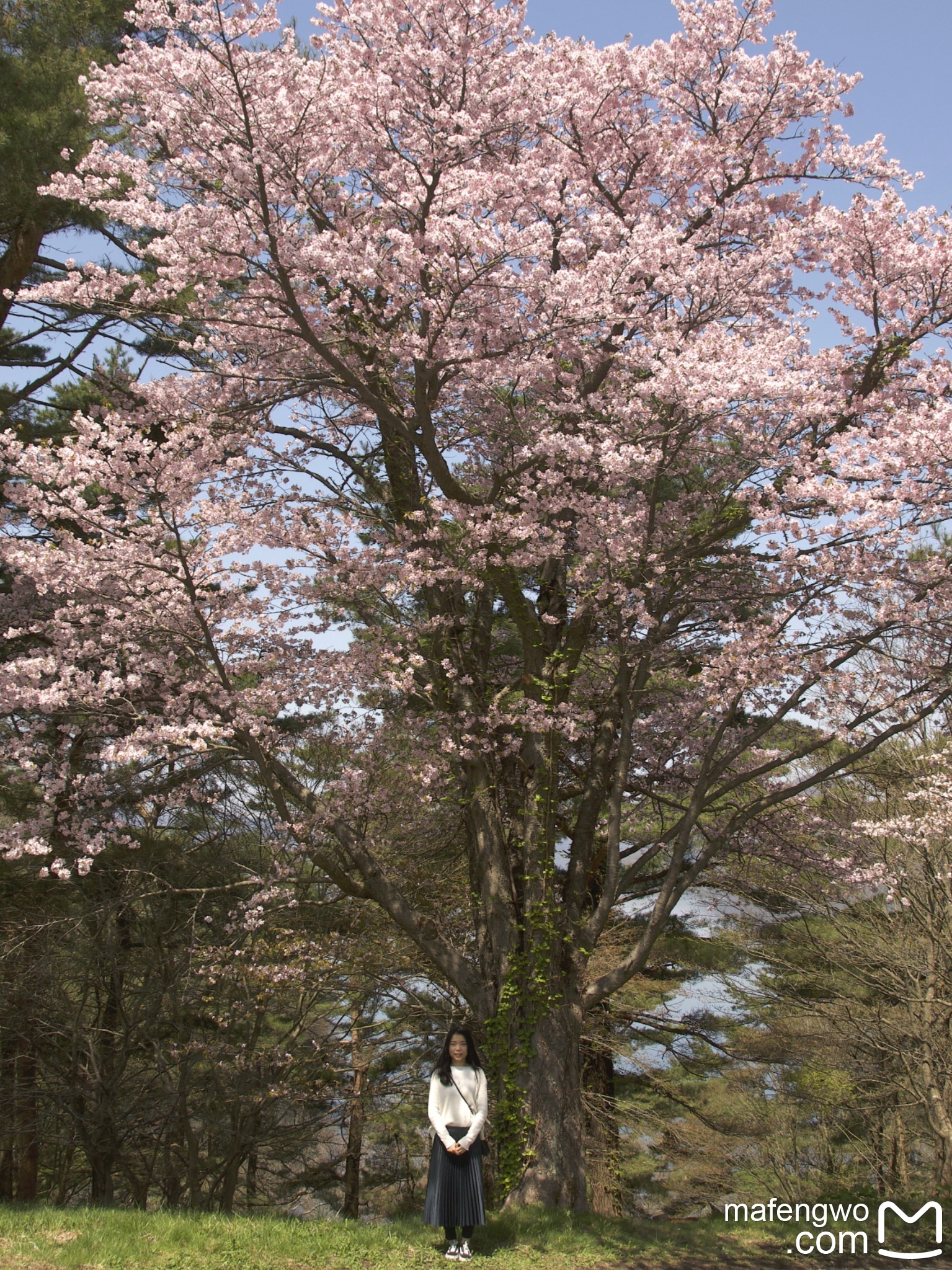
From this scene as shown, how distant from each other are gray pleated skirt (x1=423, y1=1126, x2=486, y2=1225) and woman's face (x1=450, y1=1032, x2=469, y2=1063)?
349mm

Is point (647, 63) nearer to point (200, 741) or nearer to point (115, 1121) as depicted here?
point (200, 741)

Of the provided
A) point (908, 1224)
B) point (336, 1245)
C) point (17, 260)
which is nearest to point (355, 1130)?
point (908, 1224)

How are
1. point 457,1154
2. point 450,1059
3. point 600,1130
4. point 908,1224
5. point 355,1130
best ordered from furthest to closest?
1. point 355,1130
2. point 600,1130
3. point 908,1224
4. point 450,1059
5. point 457,1154

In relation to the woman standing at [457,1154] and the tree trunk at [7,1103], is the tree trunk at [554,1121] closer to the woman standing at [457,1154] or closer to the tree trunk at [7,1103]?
the woman standing at [457,1154]

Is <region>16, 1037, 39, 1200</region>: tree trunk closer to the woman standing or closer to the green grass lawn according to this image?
the green grass lawn

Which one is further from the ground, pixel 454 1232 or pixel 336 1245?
pixel 454 1232

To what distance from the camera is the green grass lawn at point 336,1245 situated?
466 centimetres

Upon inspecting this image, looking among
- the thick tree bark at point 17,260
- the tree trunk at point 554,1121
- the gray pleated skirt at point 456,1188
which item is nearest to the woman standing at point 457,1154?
the gray pleated skirt at point 456,1188

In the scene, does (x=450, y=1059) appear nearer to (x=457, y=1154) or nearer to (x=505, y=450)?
(x=457, y=1154)

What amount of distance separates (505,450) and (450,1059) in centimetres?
536

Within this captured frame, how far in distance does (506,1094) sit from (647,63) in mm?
8384

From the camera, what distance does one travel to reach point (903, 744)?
1105 centimetres

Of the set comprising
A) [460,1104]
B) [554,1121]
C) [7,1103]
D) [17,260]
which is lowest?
[7,1103]

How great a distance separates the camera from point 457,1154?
5.19 metres
